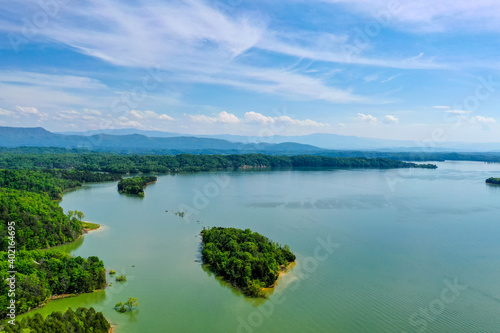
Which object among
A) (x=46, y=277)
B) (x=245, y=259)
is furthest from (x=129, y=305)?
(x=245, y=259)

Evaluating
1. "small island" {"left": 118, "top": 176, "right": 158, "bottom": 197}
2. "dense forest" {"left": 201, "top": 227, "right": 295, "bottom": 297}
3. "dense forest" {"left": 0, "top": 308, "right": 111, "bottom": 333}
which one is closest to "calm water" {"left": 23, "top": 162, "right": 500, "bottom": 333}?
"dense forest" {"left": 201, "top": 227, "right": 295, "bottom": 297}

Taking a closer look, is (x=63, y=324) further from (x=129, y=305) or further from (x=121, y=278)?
(x=121, y=278)

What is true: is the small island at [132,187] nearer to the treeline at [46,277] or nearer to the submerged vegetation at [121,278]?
the submerged vegetation at [121,278]

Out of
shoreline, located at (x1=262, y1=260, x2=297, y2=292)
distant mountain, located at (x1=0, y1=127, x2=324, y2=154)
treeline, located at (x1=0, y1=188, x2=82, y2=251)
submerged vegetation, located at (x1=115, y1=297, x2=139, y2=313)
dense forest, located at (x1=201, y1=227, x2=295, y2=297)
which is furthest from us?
distant mountain, located at (x1=0, y1=127, x2=324, y2=154)

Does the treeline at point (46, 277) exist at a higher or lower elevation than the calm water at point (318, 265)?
higher

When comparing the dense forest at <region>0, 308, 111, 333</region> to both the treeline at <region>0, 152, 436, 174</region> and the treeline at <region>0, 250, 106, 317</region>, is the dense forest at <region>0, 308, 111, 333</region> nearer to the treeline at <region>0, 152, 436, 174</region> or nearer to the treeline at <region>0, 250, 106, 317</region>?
the treeline at <region>0, 250, 106, 317</region>

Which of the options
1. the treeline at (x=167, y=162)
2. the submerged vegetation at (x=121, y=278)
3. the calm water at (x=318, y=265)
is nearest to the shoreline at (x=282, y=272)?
the calm water at (x=318, y=265)

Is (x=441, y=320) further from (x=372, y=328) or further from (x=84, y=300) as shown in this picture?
(x=84, y=300)
